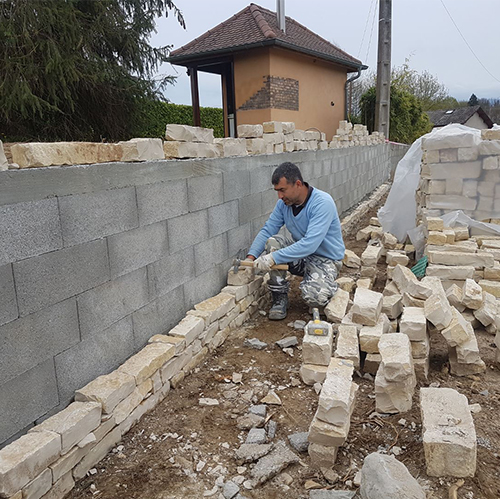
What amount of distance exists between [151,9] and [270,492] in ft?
33.5

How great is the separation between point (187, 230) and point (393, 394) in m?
2.05

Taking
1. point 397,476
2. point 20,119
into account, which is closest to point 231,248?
point 397,476

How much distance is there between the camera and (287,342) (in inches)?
157

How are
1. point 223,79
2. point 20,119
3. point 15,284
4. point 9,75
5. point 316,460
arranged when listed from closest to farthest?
point 15,284 → point 316,460 → point 9,75 → point 20,119 → point 223,79

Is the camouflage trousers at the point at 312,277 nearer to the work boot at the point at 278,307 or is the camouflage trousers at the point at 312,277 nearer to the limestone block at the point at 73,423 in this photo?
the work boot at the point at 278,307

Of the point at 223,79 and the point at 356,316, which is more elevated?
the point at 223,79

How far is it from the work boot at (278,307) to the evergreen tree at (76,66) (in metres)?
5.66

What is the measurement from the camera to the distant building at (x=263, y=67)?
13.2 metres

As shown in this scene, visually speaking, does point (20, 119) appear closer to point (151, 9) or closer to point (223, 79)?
point (151, 9)

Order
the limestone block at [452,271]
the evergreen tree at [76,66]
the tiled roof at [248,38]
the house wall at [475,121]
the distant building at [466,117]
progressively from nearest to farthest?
1. the limestone block at [452,271]
2. the evergreen tree at [76,66]
3. the tiled roof at [248,38]
4. the distant building at [466,117]
5. the house wall at [475,121]

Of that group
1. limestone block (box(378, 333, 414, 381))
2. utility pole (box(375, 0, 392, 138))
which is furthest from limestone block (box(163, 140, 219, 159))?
utility pole (box(375, 0, 392, 138))

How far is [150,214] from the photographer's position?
3.32m

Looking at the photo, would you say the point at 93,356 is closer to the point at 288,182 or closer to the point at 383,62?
the point at 288,182

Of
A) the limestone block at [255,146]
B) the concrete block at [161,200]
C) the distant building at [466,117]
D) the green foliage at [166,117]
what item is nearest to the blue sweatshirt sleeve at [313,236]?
the concrete block at [161,200]
